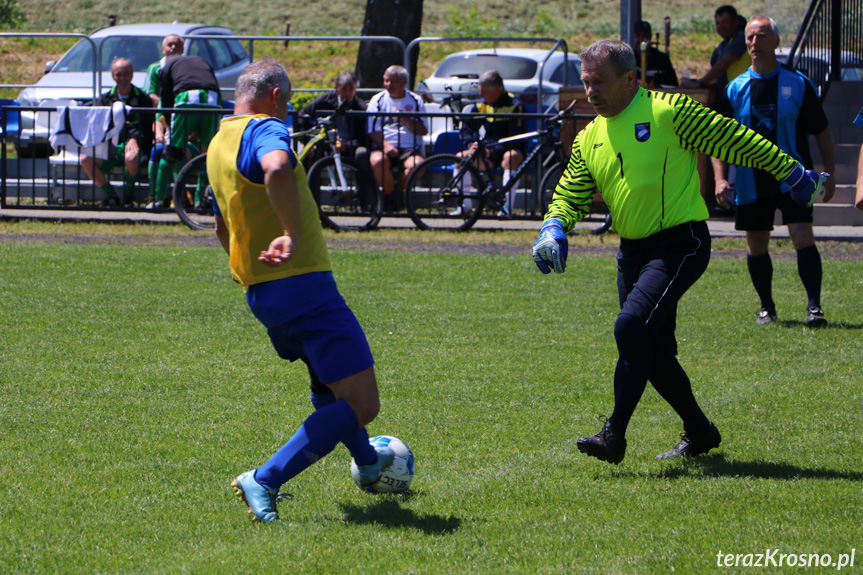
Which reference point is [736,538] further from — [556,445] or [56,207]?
[56,207]

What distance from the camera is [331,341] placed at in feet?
12.8

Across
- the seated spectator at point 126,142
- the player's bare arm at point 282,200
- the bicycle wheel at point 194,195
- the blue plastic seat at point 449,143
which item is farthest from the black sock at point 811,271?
the seated spectator at point 126,142

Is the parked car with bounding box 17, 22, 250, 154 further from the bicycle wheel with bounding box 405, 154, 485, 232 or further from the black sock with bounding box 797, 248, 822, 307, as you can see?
the black sock with bounding box 797, 248, 822, 307

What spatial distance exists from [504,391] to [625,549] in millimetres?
2417

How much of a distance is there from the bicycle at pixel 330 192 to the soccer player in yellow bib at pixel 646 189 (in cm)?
803

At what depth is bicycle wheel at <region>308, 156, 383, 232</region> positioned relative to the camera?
41.6 feet

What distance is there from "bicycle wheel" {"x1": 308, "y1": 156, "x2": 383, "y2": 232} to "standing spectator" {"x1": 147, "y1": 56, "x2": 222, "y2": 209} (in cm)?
153

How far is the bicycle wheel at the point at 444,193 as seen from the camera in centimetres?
1262

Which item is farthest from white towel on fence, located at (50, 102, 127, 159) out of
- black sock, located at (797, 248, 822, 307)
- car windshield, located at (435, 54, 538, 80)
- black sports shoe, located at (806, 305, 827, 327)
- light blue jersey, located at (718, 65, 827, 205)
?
black sports shoe, located at (806, 305, 827, 327)

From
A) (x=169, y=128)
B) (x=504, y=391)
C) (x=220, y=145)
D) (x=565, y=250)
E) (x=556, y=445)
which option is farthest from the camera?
(x=169, y=128)

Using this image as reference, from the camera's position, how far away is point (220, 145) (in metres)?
3.98

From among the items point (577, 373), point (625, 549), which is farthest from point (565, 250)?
point (577, 373)

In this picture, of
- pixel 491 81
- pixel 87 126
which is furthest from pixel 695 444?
pixel 87 126

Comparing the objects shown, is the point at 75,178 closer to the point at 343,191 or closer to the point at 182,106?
the point at 182,106
